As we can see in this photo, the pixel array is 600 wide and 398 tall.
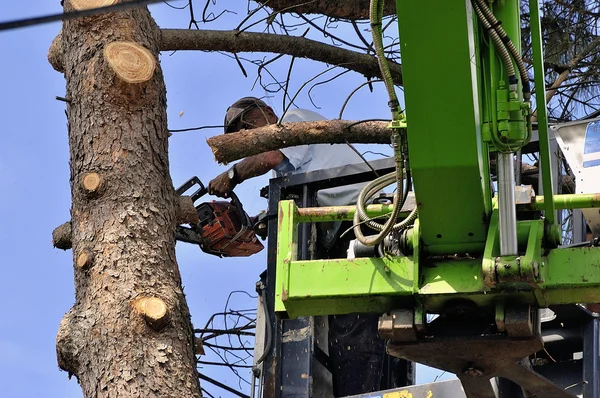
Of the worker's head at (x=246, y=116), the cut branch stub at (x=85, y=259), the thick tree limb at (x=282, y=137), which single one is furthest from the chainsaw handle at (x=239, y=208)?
the cut branch stub at (x=85, y=259)

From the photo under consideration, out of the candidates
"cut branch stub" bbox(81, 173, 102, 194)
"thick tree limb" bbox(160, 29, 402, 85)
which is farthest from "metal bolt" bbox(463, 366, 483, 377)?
"thick tree limb" bbox(160, 29, 402, 85)

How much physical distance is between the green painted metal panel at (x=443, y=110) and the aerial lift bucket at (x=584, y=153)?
709mm

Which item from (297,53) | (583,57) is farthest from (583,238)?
(583,57)

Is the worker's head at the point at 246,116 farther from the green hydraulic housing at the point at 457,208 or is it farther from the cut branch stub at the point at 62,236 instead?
the green hydraulic housing at the point at 457,208

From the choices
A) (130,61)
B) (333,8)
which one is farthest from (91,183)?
(333,8)

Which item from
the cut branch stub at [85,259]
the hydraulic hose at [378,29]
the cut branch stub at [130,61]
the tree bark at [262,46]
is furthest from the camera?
the tree bark at [262,46]

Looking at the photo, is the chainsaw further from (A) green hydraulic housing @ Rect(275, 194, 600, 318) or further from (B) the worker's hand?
(A) green hydraulic housing @ Rect(275, 194, 600, 318)

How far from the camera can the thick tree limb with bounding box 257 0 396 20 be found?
7906mm

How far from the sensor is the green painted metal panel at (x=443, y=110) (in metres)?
4.11

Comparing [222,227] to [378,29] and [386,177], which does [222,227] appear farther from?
[378,29]

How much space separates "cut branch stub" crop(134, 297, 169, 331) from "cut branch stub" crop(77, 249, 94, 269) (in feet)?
1.14

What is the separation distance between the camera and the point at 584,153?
5.20 metres

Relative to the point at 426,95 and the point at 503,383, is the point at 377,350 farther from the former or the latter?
the point at 426,95

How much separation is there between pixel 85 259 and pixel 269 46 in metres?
2.87
